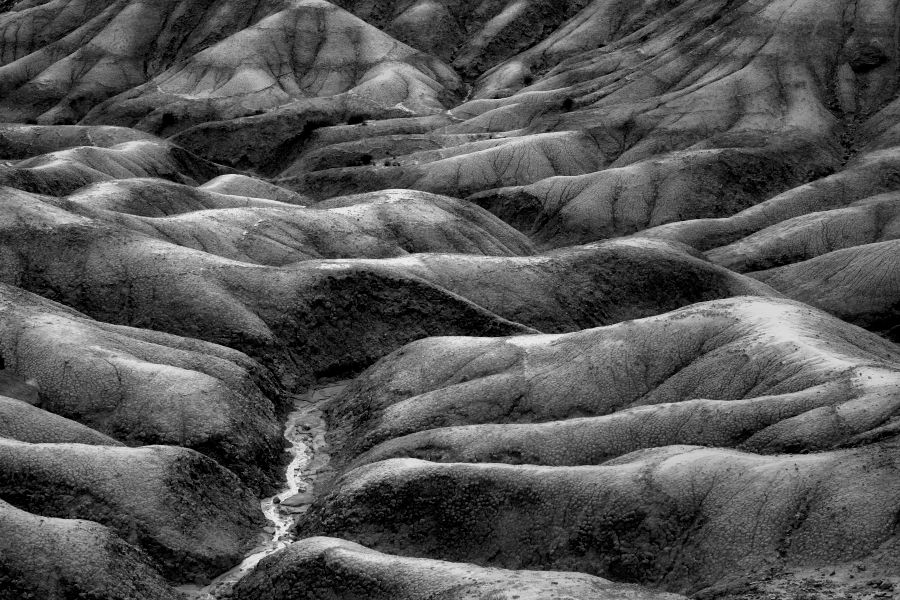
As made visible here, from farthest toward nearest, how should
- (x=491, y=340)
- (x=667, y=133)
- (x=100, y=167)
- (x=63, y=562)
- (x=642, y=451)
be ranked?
(x=667, y=133) < (x=100, y=167) < (x=491, y=340) < (x=642, y=451) < (x=63, y=562)

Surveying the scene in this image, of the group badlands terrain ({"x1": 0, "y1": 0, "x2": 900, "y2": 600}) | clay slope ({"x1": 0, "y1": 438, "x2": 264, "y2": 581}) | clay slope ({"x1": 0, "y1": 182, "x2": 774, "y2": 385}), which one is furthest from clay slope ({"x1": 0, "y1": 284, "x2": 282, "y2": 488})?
clay slope ({"x1": 0, "y1": 182, "x2": 774, "y2": 385})

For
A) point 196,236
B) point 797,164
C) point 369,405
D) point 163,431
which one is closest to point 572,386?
point 369,405

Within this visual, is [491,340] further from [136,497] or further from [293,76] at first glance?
[293,76]

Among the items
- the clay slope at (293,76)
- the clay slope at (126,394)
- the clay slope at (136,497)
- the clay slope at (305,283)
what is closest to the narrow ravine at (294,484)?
the clay slope at (136,497)

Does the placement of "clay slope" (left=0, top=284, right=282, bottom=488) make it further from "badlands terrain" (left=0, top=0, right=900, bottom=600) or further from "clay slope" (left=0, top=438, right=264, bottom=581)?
"clay slope" (left=0, top=438, right=264, bottom=581)

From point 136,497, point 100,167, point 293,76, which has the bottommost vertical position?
point 293,76

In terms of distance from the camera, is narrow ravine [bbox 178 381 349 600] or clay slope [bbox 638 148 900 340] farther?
clay slope [bbox 638 148 900 340]

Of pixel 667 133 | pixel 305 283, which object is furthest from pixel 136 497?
pixel 667 133
